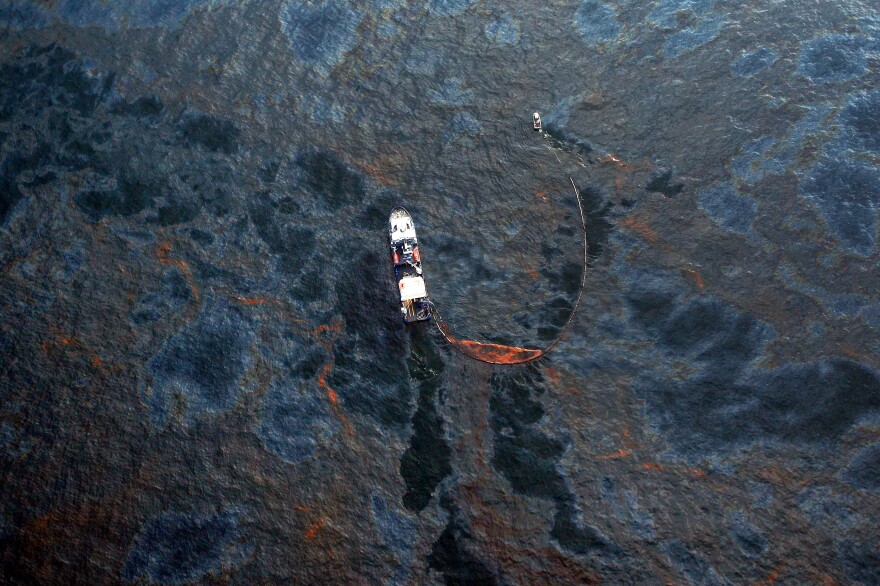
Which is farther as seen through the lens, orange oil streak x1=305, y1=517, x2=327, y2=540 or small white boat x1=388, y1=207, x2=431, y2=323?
small white boat x1=388, y1=207, x2=431, y2=323

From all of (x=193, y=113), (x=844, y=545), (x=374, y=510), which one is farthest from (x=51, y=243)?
(x=844, y=545)

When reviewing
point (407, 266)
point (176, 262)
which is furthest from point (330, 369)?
point (176, 262)

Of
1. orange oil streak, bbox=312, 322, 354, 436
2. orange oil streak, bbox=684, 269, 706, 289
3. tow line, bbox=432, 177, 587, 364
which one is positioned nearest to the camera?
orange oil streak, bbox=312, 322, 354, 436

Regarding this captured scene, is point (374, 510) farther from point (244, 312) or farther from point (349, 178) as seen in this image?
point (349, 178)

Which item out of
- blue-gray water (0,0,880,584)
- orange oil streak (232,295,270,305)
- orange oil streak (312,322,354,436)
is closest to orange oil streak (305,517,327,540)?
blue-gray water (0,0,880,584)

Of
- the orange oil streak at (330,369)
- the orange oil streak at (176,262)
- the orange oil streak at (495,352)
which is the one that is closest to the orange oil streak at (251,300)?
the orange oil streak at (176,262)

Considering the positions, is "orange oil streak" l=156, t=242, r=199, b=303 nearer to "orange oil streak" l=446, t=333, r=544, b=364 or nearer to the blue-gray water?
the blue-gray water

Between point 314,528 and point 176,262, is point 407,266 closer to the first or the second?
point 176,262
